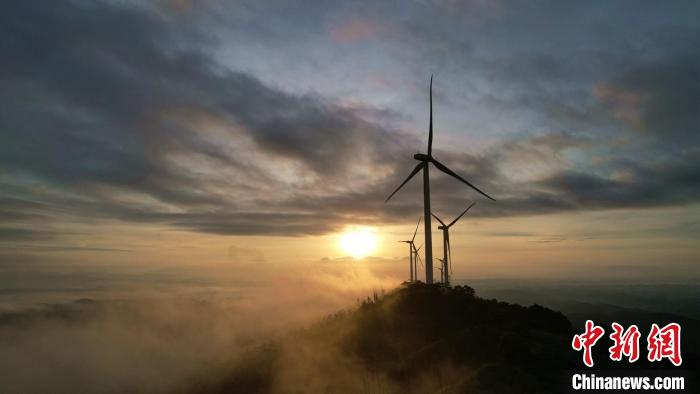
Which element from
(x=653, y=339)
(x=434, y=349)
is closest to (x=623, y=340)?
(x=653, y=339)

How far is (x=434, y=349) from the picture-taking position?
82688 mm

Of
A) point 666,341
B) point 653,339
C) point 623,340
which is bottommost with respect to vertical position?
point 623,340

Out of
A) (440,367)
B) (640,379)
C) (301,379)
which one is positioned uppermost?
(640,379)

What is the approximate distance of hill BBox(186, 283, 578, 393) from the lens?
63.3 metres

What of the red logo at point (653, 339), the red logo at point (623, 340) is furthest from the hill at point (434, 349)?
the red logo at point (653, 339)

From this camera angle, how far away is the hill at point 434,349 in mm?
63281

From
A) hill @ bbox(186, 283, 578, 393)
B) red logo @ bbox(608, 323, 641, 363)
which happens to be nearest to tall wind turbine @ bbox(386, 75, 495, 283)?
hill @ bbox(186, 283, 578, 393)

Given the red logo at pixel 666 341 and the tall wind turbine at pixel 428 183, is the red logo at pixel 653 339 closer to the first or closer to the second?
the red logo at pixel 666 341

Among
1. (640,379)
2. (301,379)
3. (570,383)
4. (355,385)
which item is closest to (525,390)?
(570,383)

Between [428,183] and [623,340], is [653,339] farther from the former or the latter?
[428,183]

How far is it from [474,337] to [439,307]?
21764mm

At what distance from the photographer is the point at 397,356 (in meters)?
94.8

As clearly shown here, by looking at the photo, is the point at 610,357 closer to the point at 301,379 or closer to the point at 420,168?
the point at 420,168

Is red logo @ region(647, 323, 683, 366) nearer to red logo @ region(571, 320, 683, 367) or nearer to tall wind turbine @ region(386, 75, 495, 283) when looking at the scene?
red logo @ region(571, 320, 683, 367)
